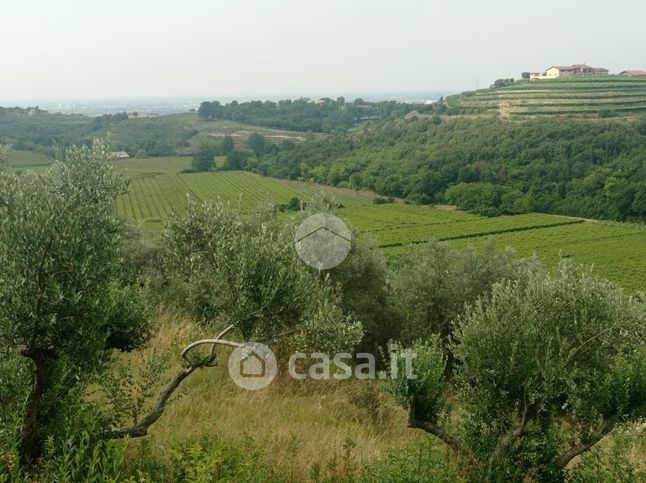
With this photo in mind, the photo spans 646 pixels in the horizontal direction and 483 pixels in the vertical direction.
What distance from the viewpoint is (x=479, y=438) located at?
743 cm

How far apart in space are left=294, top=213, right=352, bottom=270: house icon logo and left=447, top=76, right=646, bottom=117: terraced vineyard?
115 meters

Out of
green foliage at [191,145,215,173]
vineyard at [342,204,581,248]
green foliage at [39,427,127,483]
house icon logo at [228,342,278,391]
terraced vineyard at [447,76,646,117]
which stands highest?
terraced vineyard at [447,76,646,117]

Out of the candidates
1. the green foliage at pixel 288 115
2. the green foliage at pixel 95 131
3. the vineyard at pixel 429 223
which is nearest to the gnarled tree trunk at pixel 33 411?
the vineyard at pixel 429 223

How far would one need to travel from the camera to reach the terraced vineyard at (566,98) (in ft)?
385

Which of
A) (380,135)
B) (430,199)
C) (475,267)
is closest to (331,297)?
(475,267)

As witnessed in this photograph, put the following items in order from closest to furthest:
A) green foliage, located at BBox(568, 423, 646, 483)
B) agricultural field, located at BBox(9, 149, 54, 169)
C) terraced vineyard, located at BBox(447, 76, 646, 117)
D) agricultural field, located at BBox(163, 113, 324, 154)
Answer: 1. green foliage, located at BBox(568, 423, 646, 483)
2. agricultural field, located at BBox(9, 149, 54, 169)
3. terraced vineyard, located at BBox(447, 76, 646, 117)
4. agricultural field, located at BBox(163, 113, 324, 154)

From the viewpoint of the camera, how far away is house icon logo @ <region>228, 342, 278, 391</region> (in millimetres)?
10109

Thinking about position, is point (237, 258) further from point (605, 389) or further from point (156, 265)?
point (156, 265)

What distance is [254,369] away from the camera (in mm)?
10719

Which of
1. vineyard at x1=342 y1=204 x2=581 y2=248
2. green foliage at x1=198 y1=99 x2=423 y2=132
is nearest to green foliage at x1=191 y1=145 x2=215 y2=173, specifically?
vineyard at x1=342 y1=204 x2=581 y2=248

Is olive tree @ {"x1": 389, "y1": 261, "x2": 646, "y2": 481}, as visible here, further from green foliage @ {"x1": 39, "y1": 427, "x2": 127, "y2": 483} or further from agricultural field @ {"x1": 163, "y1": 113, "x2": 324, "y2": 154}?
agricultural field @ {"x1": 163, "y1": 113, "x2": 324, "y2": 154}

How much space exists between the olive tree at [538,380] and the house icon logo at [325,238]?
269 inches

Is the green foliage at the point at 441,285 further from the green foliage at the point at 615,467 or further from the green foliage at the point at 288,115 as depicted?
the green foliage at the point at 288,115

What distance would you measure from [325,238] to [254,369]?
5.63 m
